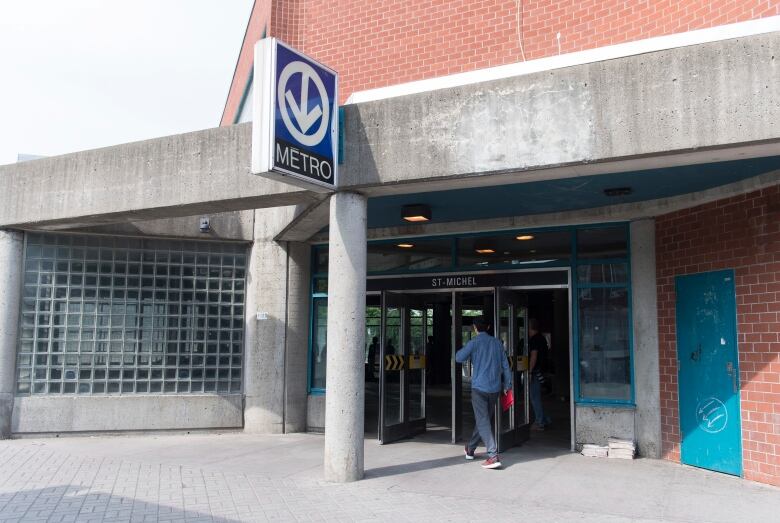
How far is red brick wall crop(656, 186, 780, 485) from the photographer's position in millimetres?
6398

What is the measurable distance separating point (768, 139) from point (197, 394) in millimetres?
8036

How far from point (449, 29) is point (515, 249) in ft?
9.95

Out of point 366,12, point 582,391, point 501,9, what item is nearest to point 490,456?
point 582,391

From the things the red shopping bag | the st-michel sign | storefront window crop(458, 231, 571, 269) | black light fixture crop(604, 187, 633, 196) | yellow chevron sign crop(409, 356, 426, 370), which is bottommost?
the red shopping bag

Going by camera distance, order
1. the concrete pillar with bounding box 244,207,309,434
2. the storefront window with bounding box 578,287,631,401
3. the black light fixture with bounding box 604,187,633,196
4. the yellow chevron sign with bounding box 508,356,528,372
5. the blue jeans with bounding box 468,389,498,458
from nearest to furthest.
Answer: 1. the black light fixture with bounding box 604,187,633,196
2. the blue jeans with bounding box 468,389,498,458
3. the storefront window with bounding box 578,287,631,401
4. the yellow chevron sign with bounding box 508,356,528,372
5. the concrete pillar with bounding box 244,207,309,434

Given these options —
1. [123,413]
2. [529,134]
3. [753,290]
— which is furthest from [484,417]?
[123,413]

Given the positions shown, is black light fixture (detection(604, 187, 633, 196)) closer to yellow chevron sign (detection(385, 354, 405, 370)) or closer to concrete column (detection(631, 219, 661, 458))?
concrete column (detection(631, 219, 661, 458))

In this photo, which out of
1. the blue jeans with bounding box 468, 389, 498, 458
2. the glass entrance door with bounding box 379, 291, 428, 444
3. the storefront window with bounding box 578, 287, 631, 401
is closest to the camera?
the blue jeans with bounding box 468, 389, 498, 458

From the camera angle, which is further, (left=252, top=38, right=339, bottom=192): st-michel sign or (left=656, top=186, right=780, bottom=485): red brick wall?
(left=656, top=186, right=780, bottom=485): red brick wall

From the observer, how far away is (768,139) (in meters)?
4.99

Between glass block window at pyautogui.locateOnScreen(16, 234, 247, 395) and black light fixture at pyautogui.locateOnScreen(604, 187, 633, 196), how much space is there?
5708 mm

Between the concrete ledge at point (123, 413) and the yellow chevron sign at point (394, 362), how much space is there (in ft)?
8.03

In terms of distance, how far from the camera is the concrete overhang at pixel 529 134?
5.15 meters

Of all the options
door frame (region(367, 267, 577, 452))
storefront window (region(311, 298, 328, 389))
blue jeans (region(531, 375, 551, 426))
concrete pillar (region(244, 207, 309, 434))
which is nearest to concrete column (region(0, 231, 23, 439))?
concrete pillar (region(244, 207, 309, 434))
